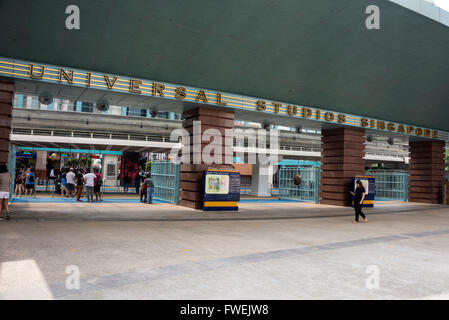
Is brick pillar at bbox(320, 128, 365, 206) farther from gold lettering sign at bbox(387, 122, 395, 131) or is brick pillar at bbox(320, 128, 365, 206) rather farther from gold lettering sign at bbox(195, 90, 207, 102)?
gold lettering sign at bbox(195, 90, 207, 102)

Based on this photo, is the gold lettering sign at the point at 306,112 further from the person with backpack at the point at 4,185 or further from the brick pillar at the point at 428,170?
the person with backpack at the point at 4,185

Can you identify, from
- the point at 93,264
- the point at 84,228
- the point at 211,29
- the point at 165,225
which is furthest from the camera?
the point at 211,29

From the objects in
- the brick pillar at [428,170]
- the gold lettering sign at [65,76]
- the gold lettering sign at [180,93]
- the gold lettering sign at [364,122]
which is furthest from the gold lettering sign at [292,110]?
the brick pillar at [428,170]

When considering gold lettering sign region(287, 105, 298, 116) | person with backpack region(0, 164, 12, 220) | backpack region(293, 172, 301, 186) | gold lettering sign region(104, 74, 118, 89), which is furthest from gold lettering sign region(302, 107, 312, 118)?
person with backpack region(0, 164, 12, 220)

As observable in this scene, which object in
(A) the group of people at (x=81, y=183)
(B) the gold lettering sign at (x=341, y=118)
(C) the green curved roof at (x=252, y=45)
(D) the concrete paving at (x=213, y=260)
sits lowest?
(D) the concrete paving at (x=213, y=260)

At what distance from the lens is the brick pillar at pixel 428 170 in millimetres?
23297

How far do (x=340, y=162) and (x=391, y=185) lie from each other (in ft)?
40.6

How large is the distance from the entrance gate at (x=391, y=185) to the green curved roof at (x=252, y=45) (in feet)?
37.2

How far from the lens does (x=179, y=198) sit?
16.4 meters

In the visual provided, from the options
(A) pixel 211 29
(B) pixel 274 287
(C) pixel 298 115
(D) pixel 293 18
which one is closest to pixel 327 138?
(C) pixel 298 115

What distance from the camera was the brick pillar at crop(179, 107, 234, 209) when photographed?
1470cm

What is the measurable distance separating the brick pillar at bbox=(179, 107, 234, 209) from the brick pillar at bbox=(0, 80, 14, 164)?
6944 mm

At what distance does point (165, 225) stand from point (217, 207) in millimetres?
4669
